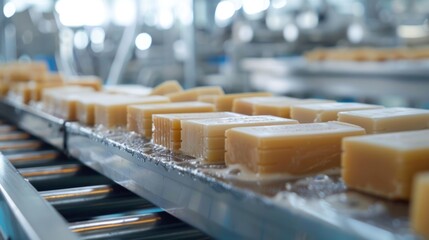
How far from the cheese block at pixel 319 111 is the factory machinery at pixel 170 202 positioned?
1.03 feet

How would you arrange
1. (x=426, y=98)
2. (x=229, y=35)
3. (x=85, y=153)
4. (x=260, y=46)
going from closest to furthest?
(x=85, y=153), (x=426, y=98), (x=260, y=46), (x=229, y=35)

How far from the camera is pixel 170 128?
1.26m

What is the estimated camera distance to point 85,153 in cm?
174

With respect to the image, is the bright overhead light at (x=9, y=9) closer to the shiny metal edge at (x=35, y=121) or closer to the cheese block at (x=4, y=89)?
the cheese block at (x=4, y=89)

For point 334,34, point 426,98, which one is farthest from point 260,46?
point 426,98

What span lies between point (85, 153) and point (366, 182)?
43.5 inches

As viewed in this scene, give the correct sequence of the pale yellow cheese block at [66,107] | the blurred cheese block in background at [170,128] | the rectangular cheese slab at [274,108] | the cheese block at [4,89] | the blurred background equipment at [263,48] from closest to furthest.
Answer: the blurred cheese block in background at [170,128] < the rectangular cheese slab at [274,108] < the pale yellow cheese block at [66,107] < the cheese block at [4,89] < the blurred background equipment at [263,48]

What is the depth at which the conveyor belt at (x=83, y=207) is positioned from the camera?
116 cm

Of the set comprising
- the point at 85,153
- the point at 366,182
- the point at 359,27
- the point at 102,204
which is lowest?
the point at 102,204

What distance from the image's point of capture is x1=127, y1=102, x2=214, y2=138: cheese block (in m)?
1.48

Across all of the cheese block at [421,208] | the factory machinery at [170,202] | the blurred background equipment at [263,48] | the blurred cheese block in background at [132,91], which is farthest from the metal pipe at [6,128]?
the blurred background equipment at [263,48]

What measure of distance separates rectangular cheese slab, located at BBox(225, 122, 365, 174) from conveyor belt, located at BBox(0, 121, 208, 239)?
33 centimetres

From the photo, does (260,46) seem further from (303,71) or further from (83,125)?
(83,125)

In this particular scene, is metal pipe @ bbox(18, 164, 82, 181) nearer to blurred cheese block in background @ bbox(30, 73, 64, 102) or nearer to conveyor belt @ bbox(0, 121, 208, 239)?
conveyor belt @ bbox(0, 121, 208, 239)
